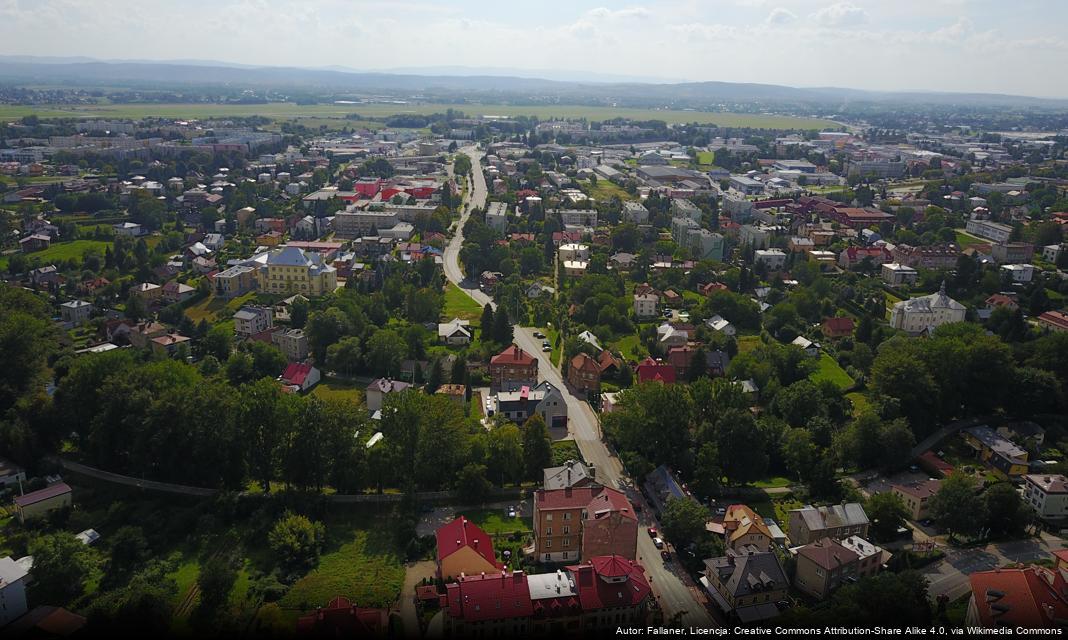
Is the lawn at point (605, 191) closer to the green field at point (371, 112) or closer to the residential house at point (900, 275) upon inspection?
the residential house at point (900, 275)

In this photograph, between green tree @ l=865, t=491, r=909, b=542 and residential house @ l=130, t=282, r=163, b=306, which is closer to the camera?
green tree @ l=865, t=491, r=909, b=542

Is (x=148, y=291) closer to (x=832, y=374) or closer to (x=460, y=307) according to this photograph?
(x=460, y=307)

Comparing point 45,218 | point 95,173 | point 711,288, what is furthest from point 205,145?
point 711,288

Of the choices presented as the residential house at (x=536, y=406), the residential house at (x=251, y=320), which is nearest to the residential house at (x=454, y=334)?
the residential house at (x=536, y=406)

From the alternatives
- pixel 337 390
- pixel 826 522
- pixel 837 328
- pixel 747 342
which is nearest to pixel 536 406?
pixel 337 390

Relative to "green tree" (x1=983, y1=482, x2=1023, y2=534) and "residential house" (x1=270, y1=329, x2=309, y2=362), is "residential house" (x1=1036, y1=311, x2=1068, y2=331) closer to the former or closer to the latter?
"green tree" (x1=983, y1=482, x2=1023, y2=534)

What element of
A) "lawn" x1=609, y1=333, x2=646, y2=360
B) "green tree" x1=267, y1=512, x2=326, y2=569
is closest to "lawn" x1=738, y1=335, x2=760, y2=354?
"lawn" x1=609, y1=333, x2=646, y2=360
